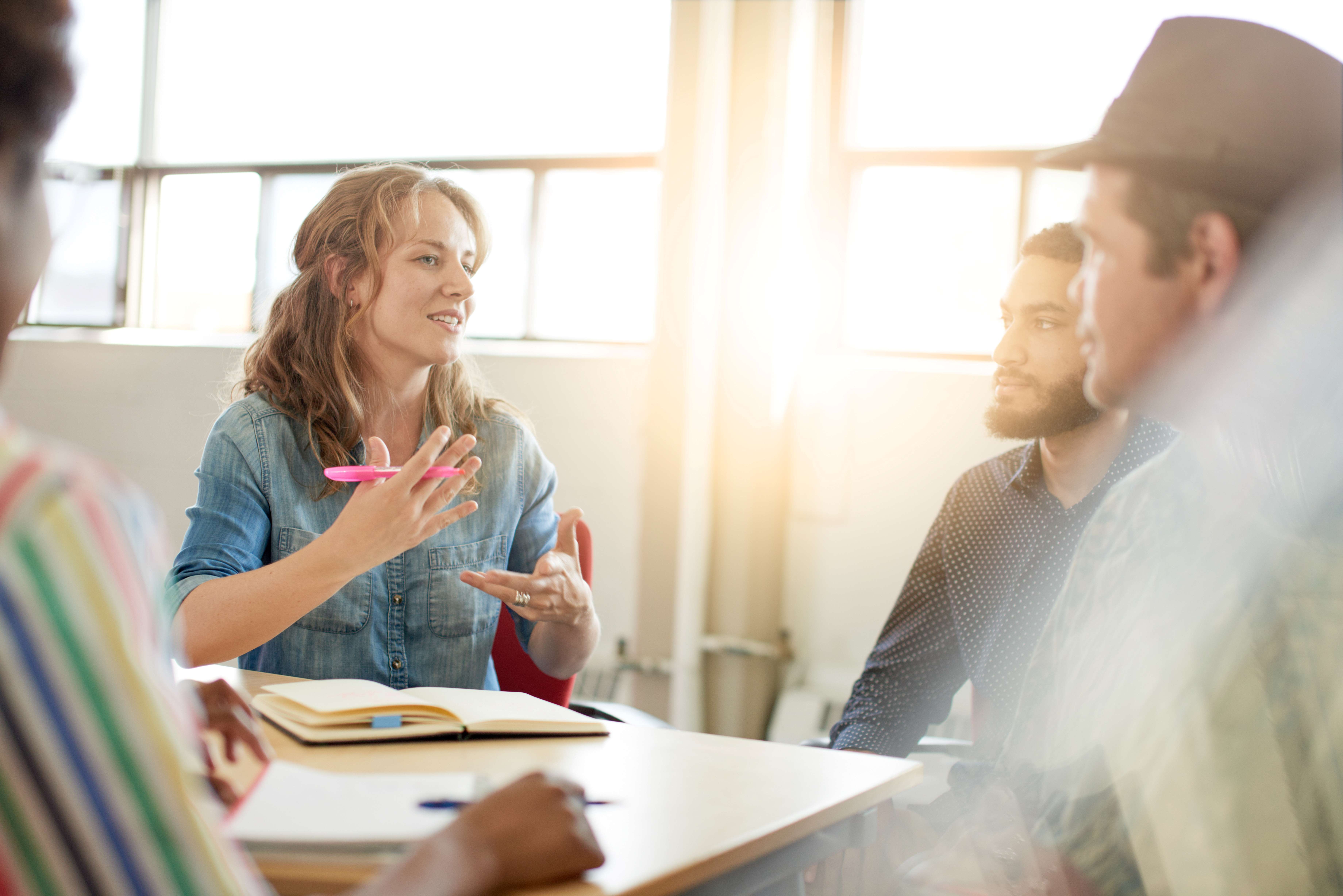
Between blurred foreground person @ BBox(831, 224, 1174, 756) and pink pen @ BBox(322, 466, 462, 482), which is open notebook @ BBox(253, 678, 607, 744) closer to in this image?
pink pen @ BBox(322, 466, 462, 482)

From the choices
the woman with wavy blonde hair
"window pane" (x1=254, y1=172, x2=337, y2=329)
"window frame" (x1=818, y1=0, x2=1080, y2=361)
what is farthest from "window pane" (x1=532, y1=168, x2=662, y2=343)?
the woman with wavy blonde hair

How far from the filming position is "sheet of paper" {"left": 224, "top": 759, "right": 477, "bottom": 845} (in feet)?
2.72

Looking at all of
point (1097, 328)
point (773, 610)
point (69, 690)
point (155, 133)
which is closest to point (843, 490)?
point (773, 610)

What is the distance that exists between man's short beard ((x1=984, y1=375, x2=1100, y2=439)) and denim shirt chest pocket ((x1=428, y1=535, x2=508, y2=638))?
95 centimetres

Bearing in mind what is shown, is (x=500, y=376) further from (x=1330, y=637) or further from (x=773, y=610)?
(x=1330, y=637)

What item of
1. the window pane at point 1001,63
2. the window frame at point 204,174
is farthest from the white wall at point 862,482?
the window frame at point 204,174

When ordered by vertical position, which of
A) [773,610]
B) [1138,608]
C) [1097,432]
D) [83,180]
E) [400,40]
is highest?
[400,40]

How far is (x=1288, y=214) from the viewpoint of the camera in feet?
2.92

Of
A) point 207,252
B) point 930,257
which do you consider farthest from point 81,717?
point 207,252

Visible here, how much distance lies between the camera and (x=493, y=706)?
4.10ft

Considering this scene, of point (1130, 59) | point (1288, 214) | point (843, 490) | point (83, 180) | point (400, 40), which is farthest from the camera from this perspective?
point (400, 40)

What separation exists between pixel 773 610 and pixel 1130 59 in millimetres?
1811

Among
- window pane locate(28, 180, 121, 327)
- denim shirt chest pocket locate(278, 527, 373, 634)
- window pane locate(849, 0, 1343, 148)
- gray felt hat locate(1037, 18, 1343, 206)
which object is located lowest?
denim shirt chest pocket locate(278, 527, 373, 634)

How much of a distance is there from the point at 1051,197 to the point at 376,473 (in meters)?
2.19
